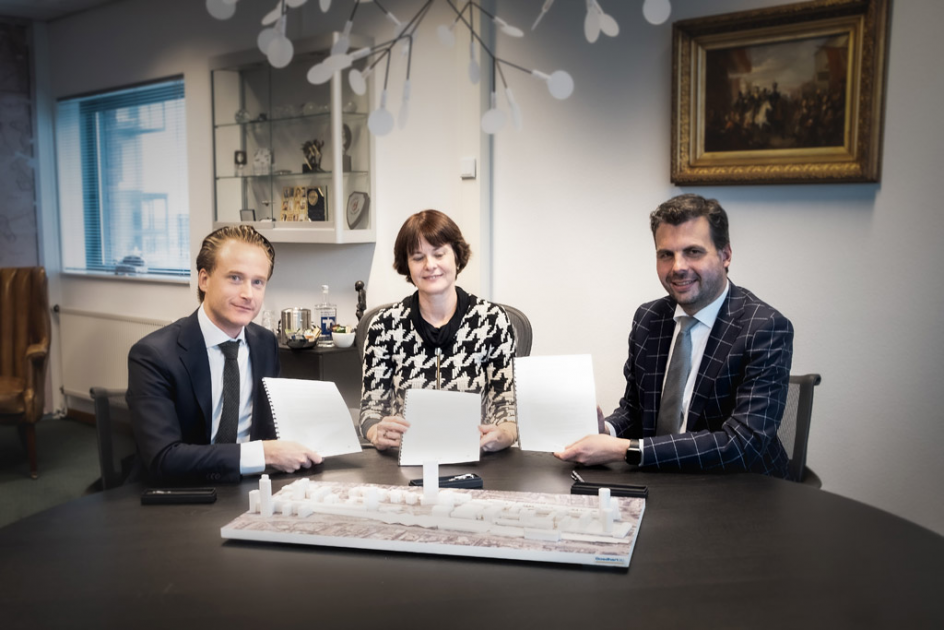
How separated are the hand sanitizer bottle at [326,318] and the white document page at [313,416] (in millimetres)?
2323

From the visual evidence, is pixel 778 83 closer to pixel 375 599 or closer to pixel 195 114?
pixel 375 599

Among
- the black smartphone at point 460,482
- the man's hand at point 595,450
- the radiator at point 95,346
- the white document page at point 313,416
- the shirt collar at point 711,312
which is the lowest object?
the radiator at point 95,346

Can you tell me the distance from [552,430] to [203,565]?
81 cm

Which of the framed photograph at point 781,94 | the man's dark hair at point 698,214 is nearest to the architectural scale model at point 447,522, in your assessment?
the man's dark hair at point 698,214

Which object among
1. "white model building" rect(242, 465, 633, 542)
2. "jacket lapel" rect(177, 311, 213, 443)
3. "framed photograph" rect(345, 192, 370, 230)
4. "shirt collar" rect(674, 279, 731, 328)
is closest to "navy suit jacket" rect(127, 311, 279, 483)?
"jacket lapel" rect(177, 311, 213, 443)

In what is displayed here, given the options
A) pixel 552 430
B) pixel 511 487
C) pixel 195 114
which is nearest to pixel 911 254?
pixel 552 430

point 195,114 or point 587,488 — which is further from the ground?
point 195,114

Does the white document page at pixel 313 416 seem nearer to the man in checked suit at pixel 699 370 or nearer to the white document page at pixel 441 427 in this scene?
the white document page at pixel 441 427

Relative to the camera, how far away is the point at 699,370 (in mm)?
2062

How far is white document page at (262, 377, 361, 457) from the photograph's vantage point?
1812 millimetres

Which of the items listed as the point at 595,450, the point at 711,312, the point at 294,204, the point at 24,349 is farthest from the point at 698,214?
the point at 24,349

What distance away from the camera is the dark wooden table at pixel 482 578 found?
1.14 metres

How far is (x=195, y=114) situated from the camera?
5227mm

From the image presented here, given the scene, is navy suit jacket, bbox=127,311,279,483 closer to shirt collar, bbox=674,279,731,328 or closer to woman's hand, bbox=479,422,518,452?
woman's hand, bbox=479,422,518,452
